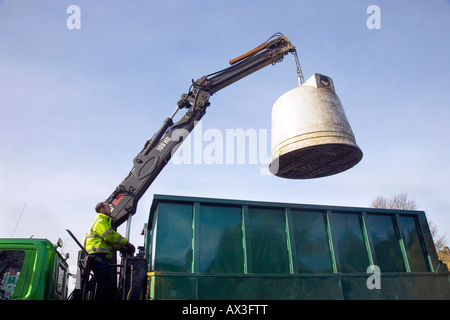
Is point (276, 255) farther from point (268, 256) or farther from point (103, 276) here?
point (103, 276)

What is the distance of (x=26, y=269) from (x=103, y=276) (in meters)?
1.04

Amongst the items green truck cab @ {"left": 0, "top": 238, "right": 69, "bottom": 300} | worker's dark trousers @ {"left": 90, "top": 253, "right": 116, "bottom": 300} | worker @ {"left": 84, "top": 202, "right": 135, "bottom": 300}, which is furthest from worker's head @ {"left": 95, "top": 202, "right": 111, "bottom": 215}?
green truck cab @ {"left": 0, "top": 238, "right": 69, "bottom": 300}

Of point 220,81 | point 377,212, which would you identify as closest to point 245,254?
point 377,212

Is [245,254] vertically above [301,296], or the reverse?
[245,254]

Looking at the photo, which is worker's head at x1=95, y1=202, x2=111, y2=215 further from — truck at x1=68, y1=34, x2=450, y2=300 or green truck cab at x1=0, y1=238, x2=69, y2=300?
green truck cab at x1=0, y1=238, x2=69, y2=300

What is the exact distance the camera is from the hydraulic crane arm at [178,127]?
20.2ft

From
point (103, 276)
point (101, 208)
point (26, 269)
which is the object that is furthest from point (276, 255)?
point (26, 269)

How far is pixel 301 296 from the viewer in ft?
14.2

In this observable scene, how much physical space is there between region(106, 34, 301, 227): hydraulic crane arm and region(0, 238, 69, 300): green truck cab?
1929 millimetres

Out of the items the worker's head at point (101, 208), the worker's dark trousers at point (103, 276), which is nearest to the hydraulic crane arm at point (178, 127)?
the worker's head at point (101, 208)

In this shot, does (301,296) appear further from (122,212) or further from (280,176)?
(122,212)

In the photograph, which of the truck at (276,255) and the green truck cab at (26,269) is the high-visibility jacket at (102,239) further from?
the green truck cab at (26,269)

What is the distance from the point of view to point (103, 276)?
15.2ft
